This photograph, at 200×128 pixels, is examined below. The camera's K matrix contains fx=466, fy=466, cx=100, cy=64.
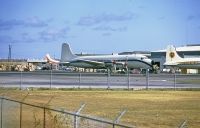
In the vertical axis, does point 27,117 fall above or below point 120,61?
below

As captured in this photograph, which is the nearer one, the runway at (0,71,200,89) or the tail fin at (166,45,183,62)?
the runway at (0,71,200,89)

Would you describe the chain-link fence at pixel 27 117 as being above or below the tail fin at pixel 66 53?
below

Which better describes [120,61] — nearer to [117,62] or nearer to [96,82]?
[117,62]

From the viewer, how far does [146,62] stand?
97.7 metres

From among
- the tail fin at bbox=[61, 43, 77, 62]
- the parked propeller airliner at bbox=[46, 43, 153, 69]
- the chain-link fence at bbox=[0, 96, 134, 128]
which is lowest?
the chain-link fence at bbox=[0, 96, 134, 128]

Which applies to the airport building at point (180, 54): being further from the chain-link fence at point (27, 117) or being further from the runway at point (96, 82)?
the chain-link fence at point (27, 117)

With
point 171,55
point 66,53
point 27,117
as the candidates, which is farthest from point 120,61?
point 27,117

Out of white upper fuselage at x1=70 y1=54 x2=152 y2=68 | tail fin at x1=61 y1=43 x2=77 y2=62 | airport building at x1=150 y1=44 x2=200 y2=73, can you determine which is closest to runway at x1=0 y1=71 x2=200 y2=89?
white upper fuselage at x1=70 y1=54 x2=152 y2=68

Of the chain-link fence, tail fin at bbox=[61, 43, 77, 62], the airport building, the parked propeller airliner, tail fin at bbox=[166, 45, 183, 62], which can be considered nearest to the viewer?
the chain-link fence

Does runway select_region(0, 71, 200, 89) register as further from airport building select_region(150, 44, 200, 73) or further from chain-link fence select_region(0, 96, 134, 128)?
airport building select_region(150, 44, 200, 73)

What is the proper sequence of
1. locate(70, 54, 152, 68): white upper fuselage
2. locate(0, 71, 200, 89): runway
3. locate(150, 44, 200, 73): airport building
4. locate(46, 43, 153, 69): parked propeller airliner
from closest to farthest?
locate(0, 71, 200, 89): runway, locate(70, 54, 152, 68): white upper fuselage, locate(46, 43, 153, 69): parked propeller airliner, locate(150, 44, 200, 73): airport building

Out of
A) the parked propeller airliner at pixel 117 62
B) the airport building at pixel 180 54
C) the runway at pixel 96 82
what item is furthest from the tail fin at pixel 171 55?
the runway at pixel 96 82

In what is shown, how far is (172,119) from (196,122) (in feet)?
3.84

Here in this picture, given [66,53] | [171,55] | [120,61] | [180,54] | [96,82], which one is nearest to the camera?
[96,82]
